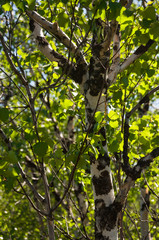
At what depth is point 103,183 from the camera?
268cm

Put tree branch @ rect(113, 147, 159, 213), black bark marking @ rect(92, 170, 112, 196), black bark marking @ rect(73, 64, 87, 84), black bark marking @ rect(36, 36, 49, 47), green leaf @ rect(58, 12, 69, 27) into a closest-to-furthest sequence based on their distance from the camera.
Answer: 1. green leaf @ rect(58, 12, 69, 27)
2. tree branch @ rect(113, 147, 159, 213)
3. black bark marking @ rect(92, 170, 112, 196)
4. black bark marking @ rect(73, 64, 87, 84)
5. black bark marking @ rect(36, 36, 49, 47)

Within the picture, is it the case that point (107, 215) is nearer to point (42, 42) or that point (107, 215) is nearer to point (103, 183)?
point (103, 183)

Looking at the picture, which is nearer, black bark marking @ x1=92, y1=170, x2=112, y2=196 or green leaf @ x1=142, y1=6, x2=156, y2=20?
green leaf @ x1=142, y1=6, x2=156, y2=20

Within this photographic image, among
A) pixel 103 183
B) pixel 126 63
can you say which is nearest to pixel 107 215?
pixel 103 183

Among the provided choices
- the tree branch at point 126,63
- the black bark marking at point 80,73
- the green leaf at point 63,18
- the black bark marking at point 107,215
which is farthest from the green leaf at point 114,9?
the black bark marking at point 107,215

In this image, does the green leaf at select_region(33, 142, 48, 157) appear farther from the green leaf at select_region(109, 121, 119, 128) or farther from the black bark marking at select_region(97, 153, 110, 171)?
the black bark marking at select_region(97, 153, 110, 171)

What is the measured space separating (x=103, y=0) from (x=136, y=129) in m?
1.34

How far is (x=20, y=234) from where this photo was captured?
297 inches

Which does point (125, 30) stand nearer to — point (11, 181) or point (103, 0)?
point (103, 0)

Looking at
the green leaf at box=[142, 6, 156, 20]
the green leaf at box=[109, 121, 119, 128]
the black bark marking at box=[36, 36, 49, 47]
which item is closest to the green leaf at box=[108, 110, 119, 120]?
the green leaf at box=[109, 121, 119, 128]

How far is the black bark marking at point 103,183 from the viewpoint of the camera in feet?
8.75

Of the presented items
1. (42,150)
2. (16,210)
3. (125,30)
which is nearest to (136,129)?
(125,30)

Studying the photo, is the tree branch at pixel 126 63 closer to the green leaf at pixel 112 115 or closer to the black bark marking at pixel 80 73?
the black bark marking at pixel 80 73

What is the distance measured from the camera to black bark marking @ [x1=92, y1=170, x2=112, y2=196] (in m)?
2.67
